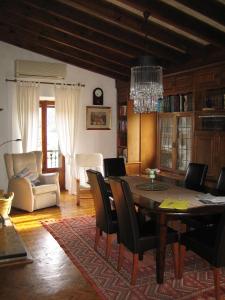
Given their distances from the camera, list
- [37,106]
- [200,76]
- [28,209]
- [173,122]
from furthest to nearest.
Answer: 1. [37,106]
2. [173,122]
3. [28,209]
4. [200,76]

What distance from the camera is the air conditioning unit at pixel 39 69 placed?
6.55m

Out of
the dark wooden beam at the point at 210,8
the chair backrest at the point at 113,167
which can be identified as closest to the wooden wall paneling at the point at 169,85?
the chair backrest at the point at 113,167

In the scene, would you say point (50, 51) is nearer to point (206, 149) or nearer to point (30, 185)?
point (30, 185)

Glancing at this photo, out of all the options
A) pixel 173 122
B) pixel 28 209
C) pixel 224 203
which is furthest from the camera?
pixel 173 122

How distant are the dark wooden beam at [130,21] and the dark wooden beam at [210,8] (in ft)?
3.07

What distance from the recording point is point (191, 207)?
3.01 m

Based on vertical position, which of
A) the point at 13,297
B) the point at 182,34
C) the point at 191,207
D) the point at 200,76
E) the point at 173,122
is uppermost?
the point at 182,34

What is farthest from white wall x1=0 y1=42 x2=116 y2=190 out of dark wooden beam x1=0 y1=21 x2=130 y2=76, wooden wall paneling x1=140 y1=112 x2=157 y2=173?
wooden wall paneling x1=140 y1=112 x2=157 y2=173

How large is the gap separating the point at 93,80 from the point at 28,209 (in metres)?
3.22

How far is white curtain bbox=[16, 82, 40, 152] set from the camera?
658 centimetres

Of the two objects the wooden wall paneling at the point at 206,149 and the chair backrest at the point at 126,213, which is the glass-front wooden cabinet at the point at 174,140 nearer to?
the wooden wall paneling at the point at 206,149

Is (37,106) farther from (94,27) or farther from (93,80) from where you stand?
(94,27)

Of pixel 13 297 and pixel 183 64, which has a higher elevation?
pixel 183 64

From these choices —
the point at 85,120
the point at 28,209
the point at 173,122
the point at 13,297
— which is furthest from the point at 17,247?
the point at 85,120
